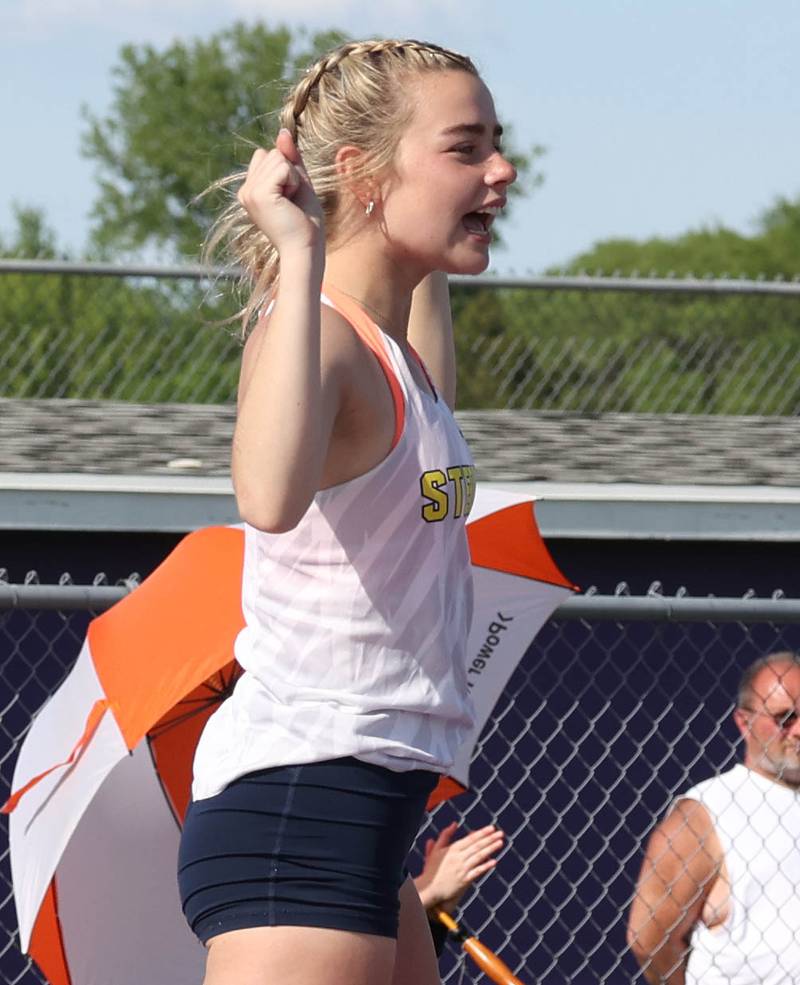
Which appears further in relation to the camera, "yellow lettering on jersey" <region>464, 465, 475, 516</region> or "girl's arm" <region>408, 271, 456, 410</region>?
"girl's arm" <region>408, 271, 456, 410</region>

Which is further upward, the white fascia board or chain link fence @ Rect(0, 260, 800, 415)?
the white fascia board

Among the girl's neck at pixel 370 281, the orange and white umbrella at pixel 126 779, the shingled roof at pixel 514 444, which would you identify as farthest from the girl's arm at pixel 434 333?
the shingled roof at pixel 514 444

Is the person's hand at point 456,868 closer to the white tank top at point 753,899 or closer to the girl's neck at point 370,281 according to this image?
the white tank top at point 753,899

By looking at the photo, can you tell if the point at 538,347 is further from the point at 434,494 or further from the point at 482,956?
the point at 434,494

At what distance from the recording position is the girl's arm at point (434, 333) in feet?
8.36

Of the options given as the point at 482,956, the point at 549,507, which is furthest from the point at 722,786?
the point at 549,507

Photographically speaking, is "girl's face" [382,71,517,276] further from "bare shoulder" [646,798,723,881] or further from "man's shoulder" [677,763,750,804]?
"man's shoulder" [677,763,750,804]

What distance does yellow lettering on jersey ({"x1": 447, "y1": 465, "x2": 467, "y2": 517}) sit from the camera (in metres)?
2.11

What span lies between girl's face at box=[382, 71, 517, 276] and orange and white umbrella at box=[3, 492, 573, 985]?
4.42ft

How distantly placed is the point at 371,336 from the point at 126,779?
1554 mm

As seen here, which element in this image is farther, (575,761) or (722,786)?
(575,761)

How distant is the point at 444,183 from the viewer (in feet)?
6.95

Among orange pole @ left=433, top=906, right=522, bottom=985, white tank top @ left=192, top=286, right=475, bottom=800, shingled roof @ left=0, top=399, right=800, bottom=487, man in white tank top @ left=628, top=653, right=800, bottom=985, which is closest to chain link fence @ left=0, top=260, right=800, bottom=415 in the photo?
shingled roof @ left=0, top=399, right=800, bottom=487

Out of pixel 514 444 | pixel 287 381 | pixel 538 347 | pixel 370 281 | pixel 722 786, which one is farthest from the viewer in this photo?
pixel 538 347
